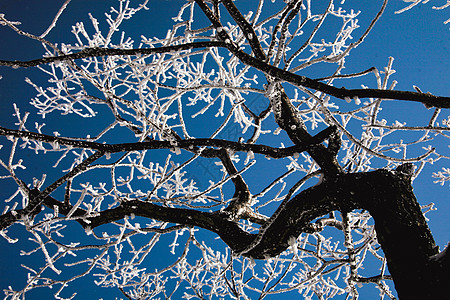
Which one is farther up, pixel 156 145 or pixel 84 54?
pixel 84 54

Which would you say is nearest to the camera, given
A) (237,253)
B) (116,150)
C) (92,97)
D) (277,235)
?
(116,150)

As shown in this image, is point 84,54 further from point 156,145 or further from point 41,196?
point 41,196

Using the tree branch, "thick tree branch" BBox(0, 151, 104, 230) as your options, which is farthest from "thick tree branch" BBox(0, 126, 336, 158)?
the tree branch

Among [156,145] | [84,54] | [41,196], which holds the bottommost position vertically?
[41,196]

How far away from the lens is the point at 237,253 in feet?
7.06

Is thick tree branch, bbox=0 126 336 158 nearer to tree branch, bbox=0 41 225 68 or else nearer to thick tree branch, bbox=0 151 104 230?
thick tree branch, bbox=0 151 104 230

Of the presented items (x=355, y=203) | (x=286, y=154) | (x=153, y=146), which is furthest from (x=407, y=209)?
(x=153, y=146)

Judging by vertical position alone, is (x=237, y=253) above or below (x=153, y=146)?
below

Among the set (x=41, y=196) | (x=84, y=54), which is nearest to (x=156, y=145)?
(x=84, y=54)

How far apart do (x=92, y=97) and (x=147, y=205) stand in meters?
1.58

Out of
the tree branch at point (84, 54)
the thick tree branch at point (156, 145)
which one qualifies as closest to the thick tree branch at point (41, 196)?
the thick tree branch at point (156, 145)

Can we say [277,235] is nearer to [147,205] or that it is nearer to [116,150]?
[147,205]

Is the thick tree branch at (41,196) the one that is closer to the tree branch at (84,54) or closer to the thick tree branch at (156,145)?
the thick tree branch at (156,145)

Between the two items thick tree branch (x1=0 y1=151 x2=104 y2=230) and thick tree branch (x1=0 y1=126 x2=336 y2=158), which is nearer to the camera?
thick tree branch (x1=0 y1=126 x2=336 y2=158)
